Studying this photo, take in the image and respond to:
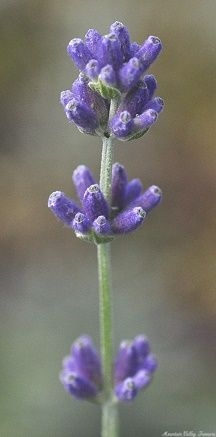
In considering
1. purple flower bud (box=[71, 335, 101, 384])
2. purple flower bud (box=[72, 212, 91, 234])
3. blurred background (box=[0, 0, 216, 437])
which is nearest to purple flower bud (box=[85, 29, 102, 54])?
purple flower bud (box=[72, 212, 91, 234])

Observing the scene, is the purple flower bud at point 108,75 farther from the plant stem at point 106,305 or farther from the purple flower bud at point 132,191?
the purple flower bud at point 132,191

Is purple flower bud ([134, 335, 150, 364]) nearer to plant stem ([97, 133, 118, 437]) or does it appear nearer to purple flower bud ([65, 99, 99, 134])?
plant stem ([97, 133, 118, 437])

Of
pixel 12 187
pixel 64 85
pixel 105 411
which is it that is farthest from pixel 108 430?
pixel 64 85

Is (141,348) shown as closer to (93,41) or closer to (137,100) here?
(137,100)

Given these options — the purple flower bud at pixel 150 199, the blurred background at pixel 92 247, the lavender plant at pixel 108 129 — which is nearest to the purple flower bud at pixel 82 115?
the lavender plant at pixel 108 129

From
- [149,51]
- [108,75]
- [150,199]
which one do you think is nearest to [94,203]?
[150,199]

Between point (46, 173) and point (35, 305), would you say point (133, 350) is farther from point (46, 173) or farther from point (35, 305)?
point (46, 173)
